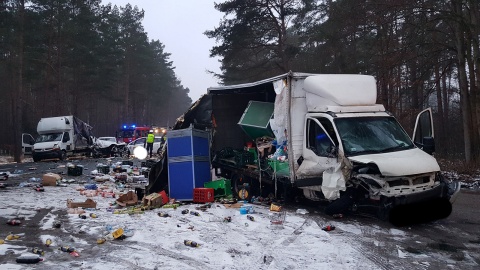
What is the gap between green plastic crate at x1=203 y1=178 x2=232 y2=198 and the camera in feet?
36.8

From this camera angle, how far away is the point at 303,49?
29125 mm

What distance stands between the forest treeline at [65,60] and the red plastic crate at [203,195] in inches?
773

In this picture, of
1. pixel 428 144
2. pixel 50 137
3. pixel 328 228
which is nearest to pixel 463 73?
pixel 428 144

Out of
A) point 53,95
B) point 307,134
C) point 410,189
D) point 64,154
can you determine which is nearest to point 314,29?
point 64,154

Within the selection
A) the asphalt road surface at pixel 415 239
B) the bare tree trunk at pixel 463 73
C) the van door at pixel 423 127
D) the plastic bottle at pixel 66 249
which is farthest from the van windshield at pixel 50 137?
the van door at pixel 423 127

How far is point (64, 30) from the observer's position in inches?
1308

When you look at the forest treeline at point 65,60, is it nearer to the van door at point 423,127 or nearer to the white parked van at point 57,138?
the white parked van at point 57,138

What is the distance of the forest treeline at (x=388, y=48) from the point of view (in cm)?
1673

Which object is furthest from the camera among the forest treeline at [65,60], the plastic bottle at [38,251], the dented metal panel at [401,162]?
the forest treeline at [65,60]

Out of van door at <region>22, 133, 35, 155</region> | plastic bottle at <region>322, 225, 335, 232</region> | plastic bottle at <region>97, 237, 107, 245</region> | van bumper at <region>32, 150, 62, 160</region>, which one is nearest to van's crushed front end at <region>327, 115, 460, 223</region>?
plastic bottle at <region>322, 225, 335, 232</region>

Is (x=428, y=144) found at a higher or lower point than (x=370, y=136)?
lower

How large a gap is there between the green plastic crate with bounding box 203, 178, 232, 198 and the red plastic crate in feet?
1.83

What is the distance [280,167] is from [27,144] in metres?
26.5

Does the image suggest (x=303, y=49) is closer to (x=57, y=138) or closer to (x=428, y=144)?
(x=57, y=138)
